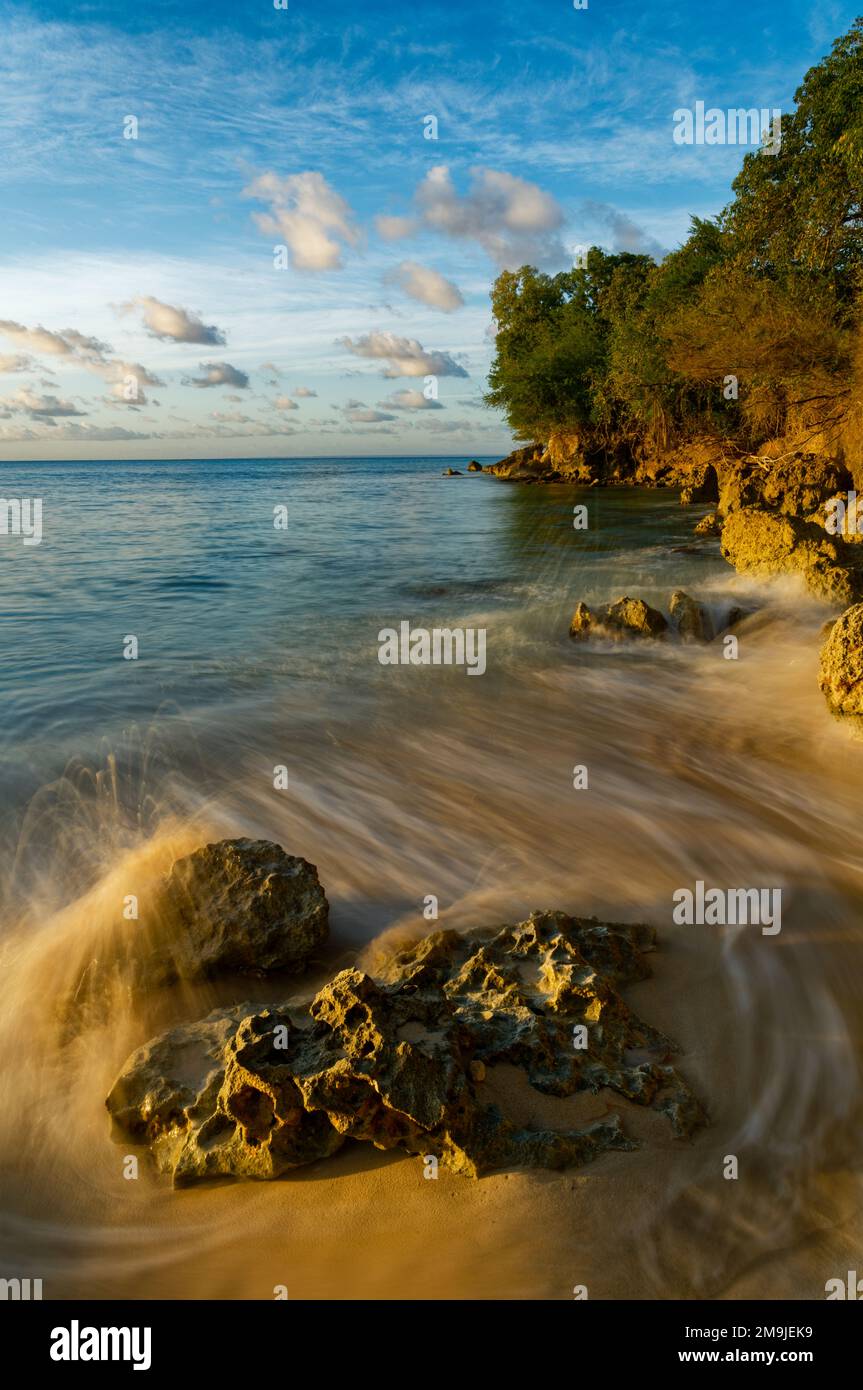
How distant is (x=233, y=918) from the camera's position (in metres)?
4.55

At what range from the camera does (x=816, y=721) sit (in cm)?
885

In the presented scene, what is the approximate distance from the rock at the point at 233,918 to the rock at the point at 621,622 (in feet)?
30.3

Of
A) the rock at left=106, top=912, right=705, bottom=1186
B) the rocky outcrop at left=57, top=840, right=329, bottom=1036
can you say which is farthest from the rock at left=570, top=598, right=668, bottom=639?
the rock at left=106, top=912, right=705, bottom=1186

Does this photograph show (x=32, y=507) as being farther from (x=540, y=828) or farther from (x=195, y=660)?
(x=540, y=828)

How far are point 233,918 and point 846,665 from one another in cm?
705

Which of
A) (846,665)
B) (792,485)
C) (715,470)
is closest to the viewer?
(846,665)

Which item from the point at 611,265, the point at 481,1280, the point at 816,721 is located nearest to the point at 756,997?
the point at 481,1280

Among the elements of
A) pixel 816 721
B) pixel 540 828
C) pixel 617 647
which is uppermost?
pixel 617 647

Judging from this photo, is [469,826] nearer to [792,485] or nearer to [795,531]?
[795,531]

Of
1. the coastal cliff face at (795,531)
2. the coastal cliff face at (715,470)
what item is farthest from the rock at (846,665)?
the coastal cliff face at (715,470)

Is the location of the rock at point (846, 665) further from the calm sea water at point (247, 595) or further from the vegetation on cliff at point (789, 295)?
the vegetation on cliff at point (789, 295)

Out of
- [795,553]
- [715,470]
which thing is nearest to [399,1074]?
[795,553]

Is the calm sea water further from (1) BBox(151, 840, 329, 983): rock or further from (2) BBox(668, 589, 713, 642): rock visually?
(1) BBox(151, 840, 329, 983): rock
